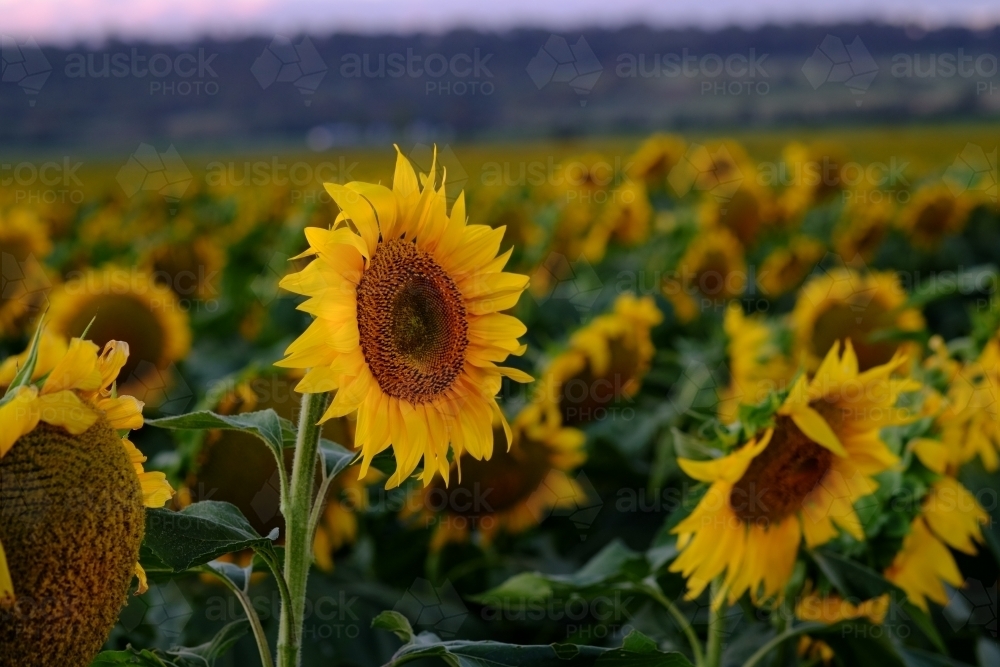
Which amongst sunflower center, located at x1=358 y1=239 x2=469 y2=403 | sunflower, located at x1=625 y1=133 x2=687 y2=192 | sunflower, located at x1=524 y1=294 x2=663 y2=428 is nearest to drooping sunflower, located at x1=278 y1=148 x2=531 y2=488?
sunflower center, located at x1=358 y1=239 x2=469 y2=403

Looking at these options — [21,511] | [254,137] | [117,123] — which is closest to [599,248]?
[21,511]

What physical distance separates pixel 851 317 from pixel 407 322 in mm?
2379

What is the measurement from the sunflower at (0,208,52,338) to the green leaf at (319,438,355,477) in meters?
2.36

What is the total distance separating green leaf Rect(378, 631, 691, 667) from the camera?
1167 millimetres

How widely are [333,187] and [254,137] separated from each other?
211ft

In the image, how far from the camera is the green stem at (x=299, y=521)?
113 centimetres

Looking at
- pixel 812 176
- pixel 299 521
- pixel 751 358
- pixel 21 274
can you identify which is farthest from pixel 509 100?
pixel 299 521

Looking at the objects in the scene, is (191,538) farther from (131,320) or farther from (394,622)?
(131,320)

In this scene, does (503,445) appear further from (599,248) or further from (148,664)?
(599,248)

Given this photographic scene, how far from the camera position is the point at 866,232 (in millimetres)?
5180

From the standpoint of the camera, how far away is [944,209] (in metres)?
5.00

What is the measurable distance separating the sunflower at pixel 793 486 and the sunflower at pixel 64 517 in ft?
2.93

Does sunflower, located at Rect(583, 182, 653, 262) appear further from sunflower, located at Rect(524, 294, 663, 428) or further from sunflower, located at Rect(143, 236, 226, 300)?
sunflower, located at Rect(524, 294, 663, 428)

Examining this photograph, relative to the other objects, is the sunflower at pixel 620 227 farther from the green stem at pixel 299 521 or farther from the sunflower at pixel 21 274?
the green stem at pixel 299 521
